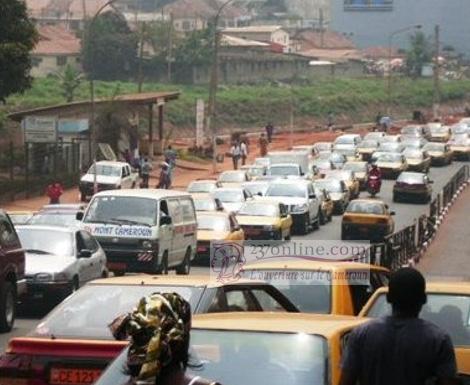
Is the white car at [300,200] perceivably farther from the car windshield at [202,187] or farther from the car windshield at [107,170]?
the car windshield at [107,170]

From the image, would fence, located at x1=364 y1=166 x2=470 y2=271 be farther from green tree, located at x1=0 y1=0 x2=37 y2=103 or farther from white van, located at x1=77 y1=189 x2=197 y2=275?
green tree, located at x1=0 y1=0 x2=37 y2=103

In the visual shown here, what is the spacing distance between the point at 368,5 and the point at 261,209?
140990mm

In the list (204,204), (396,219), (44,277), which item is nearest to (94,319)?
(44,277)

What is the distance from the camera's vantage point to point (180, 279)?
41.0ft

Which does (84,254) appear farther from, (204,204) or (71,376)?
(204,204)

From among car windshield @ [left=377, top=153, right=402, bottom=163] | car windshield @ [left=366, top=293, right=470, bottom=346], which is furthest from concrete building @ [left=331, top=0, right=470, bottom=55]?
car windshield @ [left=366, top=293, right=470, bottom=346]

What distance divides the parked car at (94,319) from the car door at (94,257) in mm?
12506

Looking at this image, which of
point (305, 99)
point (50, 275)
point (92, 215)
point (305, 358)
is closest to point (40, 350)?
point (305, 358)

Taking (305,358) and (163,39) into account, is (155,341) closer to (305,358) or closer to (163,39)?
(305,358)

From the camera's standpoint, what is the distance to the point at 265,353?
8281 mm

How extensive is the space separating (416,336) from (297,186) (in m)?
41.8

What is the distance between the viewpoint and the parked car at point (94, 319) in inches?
426

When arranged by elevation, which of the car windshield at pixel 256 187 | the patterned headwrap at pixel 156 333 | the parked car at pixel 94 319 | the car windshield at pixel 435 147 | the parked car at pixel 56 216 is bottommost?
the car windshield at pixel 435 147

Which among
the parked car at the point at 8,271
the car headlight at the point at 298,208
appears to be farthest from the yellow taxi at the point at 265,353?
the car headlight at the point at 298,208
